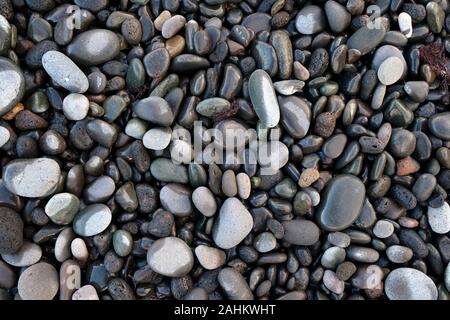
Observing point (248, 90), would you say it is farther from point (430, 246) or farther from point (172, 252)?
point (430, 246)

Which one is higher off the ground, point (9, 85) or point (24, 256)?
point (9, 85)

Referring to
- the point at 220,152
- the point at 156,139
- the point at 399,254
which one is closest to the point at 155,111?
the point at 156,139

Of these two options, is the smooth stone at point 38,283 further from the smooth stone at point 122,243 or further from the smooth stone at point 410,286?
the smooth stone at point 410,286

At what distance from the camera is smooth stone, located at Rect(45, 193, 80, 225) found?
3.87ft

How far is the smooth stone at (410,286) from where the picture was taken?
3.93ft

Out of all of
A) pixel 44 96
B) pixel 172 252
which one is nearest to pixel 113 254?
pixel 172 252

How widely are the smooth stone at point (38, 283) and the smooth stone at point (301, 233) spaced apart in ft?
2.03

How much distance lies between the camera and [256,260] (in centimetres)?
122

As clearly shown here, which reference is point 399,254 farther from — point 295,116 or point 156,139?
point 156,139

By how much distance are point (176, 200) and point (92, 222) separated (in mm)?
227

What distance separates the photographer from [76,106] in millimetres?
1242

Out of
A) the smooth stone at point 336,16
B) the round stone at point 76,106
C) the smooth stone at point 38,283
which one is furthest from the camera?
the smooth stone at point 336,16

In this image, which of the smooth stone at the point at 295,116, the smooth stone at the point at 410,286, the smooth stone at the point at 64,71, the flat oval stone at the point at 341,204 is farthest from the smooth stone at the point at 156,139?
the smooth stone at the point at 410,286
